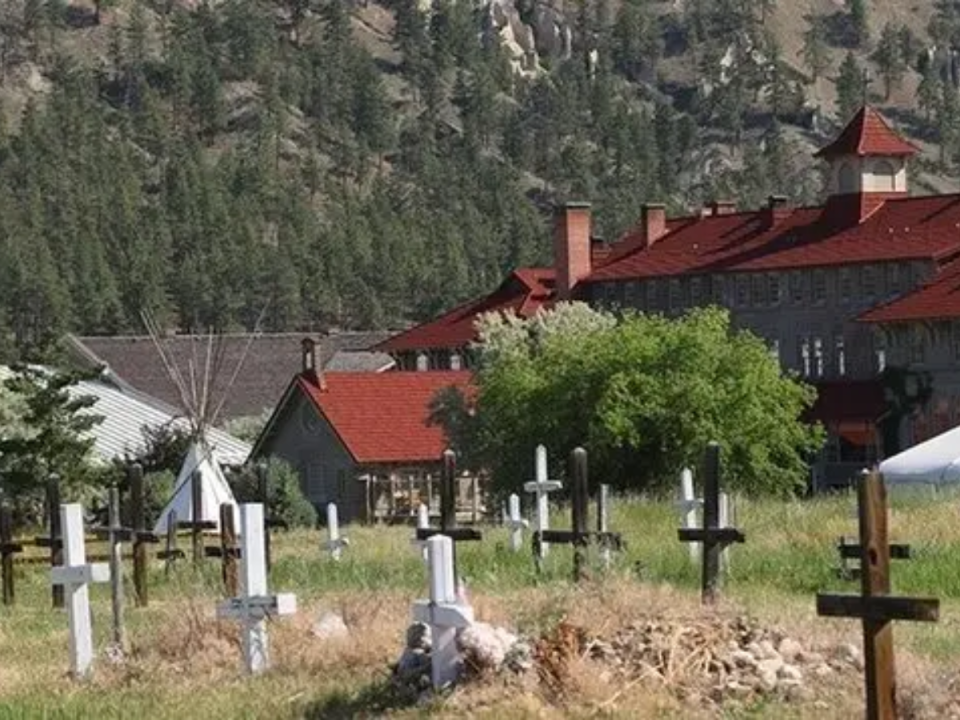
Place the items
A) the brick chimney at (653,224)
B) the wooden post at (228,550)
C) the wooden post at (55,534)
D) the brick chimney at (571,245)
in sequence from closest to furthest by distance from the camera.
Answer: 1. the wooden post at (228,550)
2. the wooden post at (55,534)
3. the brick chimney at (571,245)
4. the brick chimney at (653,224)

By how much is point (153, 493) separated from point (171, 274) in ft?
363

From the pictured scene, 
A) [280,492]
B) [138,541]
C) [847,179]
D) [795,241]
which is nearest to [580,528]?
[138,541]

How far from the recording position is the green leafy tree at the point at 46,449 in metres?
64.1

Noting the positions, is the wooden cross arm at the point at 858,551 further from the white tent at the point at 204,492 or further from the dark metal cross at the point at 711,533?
the white tent at the point at 204,492

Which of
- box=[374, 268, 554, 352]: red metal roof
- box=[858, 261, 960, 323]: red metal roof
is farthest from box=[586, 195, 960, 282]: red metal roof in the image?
box=[858, 261, 960, 323]: red metal roof

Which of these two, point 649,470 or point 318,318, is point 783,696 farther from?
point 318,318

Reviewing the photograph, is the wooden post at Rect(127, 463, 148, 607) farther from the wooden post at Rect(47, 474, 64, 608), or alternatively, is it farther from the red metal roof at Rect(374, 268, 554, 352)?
the red metal roof at Rect(374, 268, 554, 352)

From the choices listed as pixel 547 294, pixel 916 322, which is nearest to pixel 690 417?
pixel 916 322

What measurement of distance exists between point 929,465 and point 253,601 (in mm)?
36631

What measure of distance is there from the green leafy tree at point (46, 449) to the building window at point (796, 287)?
44.3m

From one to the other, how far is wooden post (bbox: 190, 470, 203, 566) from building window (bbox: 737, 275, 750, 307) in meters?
55.5

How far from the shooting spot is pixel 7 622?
96.8ft

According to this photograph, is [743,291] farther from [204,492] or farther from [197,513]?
[197,513]

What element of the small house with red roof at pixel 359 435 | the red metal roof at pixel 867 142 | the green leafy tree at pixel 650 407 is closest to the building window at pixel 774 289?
the red metal roof at pixel 867 142
